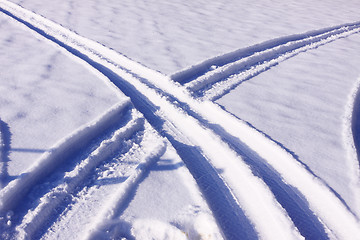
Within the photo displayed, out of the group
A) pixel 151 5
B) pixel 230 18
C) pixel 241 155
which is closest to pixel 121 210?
pixel 241 155

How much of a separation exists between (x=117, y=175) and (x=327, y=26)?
7.04 metres

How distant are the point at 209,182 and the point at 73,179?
1.24 m

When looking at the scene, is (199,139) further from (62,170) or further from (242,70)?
(242,70)

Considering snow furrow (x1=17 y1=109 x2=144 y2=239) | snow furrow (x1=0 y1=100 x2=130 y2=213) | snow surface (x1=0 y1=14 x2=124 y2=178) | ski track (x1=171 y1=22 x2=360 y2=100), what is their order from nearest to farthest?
snow furrow (x1=17 y1=109 x2=144 y2=239) < snow furrow (x1=0 y1=100 x2=130 y2=213) < snow surface (x1=0 y1=14 x2=124 y2=178) < ski track (x1=171 y1=22 x2=360 y2=100)

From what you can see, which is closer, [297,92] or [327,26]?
[297,92]

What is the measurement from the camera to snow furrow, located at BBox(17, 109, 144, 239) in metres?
2.29

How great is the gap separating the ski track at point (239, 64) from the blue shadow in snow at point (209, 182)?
2.66ft

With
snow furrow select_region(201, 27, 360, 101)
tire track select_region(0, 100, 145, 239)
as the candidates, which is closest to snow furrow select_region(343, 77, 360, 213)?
snow furrow select_region(201, 27, 360, 101)

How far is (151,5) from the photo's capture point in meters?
8.28

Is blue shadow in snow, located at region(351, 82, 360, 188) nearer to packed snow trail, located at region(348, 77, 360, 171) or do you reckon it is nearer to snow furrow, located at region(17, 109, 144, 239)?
packed snow trail, located at region(348, 77, 360, 171)

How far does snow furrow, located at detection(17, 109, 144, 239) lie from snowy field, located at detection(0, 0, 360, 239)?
0.4 inches

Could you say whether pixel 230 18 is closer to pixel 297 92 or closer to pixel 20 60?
pixel 297 92

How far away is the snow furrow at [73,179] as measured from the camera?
229 cm

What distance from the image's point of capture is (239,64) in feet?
16.9
